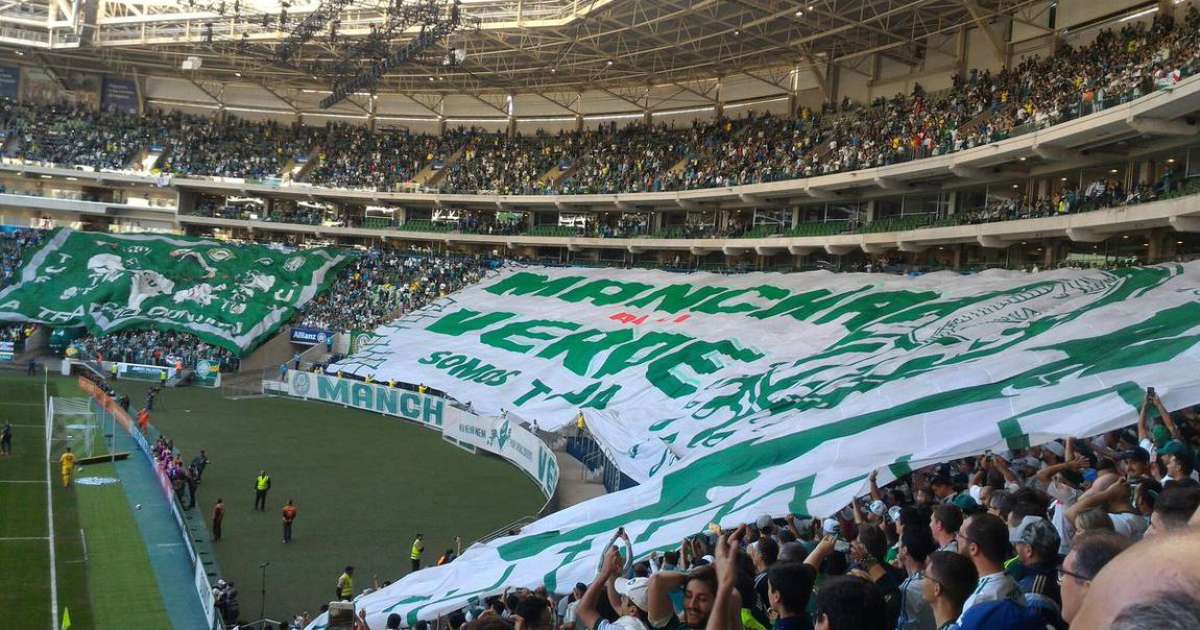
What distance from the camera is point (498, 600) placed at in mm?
10719

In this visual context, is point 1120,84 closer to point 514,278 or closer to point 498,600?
point 498,600

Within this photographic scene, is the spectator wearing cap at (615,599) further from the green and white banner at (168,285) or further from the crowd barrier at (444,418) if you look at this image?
the green and white banner at (168,285)

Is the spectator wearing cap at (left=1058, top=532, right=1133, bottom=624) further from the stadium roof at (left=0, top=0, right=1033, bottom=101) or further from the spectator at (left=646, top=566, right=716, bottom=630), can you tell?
the stadium roof at (left=0, top=0, right=1033, bottom=101)

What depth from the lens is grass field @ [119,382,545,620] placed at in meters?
18.7

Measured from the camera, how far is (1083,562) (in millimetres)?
3197

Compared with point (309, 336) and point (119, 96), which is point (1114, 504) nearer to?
point (309, 336)

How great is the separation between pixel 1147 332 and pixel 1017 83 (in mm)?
21352

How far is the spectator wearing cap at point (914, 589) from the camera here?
208 inches

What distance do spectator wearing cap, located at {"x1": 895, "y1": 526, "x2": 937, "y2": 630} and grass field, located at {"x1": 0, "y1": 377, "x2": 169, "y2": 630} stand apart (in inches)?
533

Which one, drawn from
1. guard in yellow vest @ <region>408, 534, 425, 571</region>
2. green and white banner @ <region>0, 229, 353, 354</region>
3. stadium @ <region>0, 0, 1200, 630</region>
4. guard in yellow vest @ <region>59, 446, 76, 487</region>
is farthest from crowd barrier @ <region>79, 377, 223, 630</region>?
green and white banner @ <region>0, 229, 353, 354</region>

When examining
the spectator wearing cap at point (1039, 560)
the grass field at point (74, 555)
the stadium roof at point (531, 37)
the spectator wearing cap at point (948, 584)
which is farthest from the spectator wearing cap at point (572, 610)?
the stadium roof at point (531, 37)

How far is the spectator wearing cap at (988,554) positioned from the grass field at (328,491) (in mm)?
13944

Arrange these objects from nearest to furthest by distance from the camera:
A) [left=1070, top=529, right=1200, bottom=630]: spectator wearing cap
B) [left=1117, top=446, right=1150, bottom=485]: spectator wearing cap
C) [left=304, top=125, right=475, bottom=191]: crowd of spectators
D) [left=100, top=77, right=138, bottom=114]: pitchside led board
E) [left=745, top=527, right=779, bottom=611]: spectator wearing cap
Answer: [left=1070, top=529, right=1200, bottom=630]: spectator wearing cap → [left=745, top=527, right=779, bottom=611]: spectator wearing cap → [left=1117, top=446, right=1150, bottom=485]: spectator wearing cap → [left=304, top=125, right=475, bottom=191]: crowd of spectators → [left=100, top=77, right=138, bottom=114]: pitchside led board

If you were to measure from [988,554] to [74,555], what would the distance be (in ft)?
60.5
